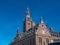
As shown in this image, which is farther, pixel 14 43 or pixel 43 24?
pixel 14 43

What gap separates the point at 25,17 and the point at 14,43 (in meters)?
19.9

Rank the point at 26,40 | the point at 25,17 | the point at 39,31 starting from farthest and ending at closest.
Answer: the point at 25,17 → the point at 26,40 → the point at 39,31

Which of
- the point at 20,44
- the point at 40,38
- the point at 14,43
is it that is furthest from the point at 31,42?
the point at 14,43

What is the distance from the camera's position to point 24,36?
405 feet

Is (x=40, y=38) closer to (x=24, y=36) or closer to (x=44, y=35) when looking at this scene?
(x=44, y=35)

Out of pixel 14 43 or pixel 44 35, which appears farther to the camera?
pixel 14 43

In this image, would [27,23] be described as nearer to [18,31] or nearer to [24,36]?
[18,31]

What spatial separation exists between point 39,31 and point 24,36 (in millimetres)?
13533

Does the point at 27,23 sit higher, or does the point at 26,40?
the point at 27,23

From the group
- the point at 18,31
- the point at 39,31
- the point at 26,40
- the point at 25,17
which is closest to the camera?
the point at 39,31

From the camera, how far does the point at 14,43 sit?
139750 mm

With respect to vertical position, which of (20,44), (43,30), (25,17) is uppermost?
(25,17)

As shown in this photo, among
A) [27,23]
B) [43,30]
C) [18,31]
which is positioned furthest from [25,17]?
[43,30]

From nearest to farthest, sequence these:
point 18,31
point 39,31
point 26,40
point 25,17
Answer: point 39,31
point 26,40
point 18,31
point 25,17
